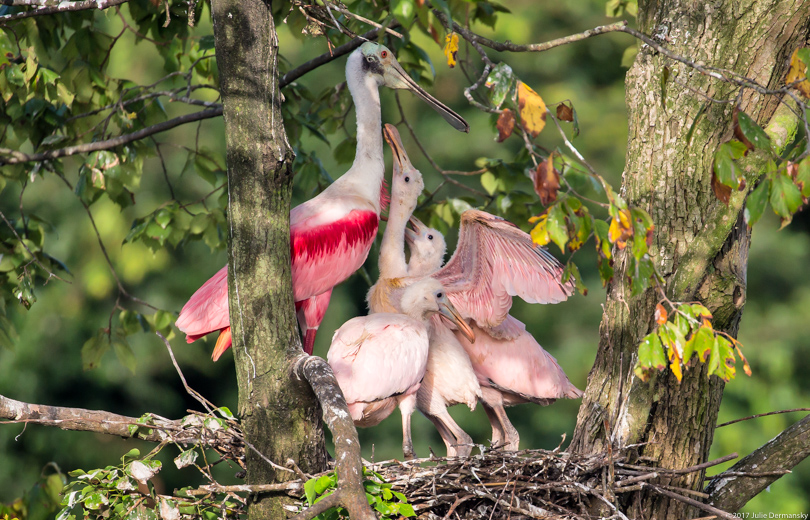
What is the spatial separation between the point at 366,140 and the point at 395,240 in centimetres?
55

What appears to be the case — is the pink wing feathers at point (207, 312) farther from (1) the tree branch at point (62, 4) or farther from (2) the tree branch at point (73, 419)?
(1) the tree branch at point (62, 4)

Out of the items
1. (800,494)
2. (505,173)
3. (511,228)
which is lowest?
(800,494)

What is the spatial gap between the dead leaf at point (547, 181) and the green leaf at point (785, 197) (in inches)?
21.7

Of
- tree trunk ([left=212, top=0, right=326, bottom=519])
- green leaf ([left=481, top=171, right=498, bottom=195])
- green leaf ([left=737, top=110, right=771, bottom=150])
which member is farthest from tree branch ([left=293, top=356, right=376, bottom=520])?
green leaf ([left=481, top=171, right=498, bottom=195])

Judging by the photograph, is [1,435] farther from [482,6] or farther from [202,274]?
[482,6]

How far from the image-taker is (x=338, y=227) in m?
4.31

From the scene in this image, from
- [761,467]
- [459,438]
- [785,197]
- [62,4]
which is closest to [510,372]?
[459,438]

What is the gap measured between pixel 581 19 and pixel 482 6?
656 cm

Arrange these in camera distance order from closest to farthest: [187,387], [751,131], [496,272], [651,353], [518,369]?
[751,131] → [651,353] → [187,387] → [496,272] → [518,369]

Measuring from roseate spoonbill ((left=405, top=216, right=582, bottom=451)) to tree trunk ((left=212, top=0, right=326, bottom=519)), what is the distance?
65.5 inches

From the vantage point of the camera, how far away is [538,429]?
1004cm

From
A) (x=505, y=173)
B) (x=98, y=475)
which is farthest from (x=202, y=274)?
(x=98, y=475)

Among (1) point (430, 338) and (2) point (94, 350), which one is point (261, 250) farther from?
(2) point (94, 350)

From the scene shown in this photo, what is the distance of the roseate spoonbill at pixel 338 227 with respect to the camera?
4176 mm
